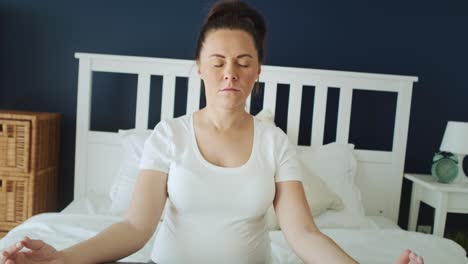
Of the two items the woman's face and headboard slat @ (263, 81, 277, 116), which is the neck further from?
headboard slat @ (263, 81, 277, 116)

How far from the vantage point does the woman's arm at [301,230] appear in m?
0.91

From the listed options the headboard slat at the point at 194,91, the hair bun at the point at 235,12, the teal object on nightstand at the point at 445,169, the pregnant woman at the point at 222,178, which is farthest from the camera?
the headboard slat at the point at 194,91

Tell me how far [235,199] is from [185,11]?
5.83ft

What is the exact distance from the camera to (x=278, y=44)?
254 centimetres

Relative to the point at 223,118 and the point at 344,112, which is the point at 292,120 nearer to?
the point at 344,112

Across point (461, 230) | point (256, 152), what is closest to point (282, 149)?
point (256, 152)

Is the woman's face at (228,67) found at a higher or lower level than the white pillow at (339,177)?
higher

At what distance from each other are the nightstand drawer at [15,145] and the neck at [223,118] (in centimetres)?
141

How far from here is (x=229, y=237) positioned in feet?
3.30

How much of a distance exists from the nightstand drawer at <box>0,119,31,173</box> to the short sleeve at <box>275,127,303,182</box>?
155 centimetres

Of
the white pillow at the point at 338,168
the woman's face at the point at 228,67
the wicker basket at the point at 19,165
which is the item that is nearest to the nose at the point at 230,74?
the woman's face at the point at 228,67

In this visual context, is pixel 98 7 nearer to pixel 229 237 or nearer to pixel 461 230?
pixel 229 237

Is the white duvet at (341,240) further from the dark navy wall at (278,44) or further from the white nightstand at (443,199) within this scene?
the dark navy wall at (278,44)

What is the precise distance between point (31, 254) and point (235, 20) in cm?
68
